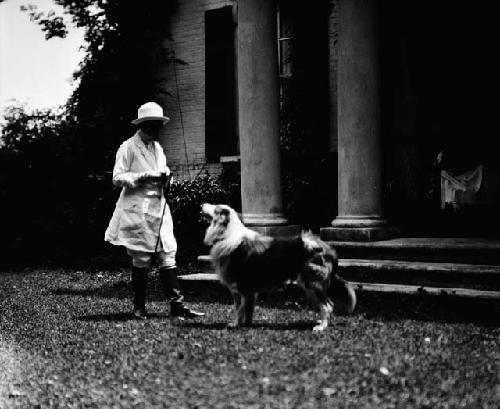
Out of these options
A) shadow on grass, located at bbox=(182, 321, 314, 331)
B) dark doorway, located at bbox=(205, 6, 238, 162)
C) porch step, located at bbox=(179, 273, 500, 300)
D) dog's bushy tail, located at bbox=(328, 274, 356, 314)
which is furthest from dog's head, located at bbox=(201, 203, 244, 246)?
dark doorway, located at bbox=(205, 6, 238, 162)

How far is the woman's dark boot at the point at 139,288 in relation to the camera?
6.82 metres

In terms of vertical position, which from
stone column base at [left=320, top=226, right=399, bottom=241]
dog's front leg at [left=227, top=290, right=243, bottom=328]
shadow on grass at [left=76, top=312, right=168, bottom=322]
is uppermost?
stone column base at [left=320, top=226, right=399, bottom=241]

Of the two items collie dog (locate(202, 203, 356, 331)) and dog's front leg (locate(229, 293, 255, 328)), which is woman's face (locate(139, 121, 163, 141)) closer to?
collie dog (locate(202, 203, 356, 331))

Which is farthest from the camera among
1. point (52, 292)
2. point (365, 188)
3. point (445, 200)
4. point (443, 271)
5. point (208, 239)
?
point (445, 200)

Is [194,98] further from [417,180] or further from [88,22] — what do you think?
[417,180]

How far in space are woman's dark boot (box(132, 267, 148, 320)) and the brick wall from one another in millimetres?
6409

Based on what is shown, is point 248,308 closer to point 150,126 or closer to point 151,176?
point 151,176

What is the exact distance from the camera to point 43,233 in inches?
547

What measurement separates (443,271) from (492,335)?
140 cm

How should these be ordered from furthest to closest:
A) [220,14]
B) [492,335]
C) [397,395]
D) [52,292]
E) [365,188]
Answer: [220,14] → [52,292] → [365,188] → [492,335] → [397,395]

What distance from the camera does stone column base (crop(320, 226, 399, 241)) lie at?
827 cm

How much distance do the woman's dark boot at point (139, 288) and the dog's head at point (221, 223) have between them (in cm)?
→ 110

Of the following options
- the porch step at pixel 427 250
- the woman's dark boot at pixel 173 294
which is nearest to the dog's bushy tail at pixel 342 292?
the woman's dark boot at pixel 173 294

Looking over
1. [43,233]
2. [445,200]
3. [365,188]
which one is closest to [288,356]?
[365,188]
